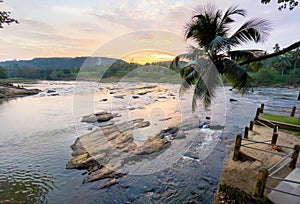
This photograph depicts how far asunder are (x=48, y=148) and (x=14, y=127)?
Result: 20.7ft

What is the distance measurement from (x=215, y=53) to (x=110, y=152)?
22.6 feet

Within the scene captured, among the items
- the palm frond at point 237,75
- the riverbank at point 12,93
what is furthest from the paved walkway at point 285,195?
the riverbank at point 12,93

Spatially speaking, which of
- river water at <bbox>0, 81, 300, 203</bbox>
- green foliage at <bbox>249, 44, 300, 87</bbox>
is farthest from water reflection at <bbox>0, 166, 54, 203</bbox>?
green foliage at <bbox>249, 44, 300, 87</bbox>

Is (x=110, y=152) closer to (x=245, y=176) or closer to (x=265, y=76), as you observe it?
(x=245, y=176)

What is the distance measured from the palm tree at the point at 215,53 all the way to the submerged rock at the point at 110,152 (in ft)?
13.3

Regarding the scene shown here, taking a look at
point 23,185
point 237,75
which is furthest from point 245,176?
point 23,185

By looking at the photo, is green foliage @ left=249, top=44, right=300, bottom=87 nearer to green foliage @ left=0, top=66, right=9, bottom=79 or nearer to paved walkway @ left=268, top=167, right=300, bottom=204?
paved walkway @ left=268, top=167, right=300, bottom=204

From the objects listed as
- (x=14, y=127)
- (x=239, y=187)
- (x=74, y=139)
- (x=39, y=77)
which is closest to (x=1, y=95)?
(x=14, y=127)

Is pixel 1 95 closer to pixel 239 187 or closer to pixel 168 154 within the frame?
pixel 168 154

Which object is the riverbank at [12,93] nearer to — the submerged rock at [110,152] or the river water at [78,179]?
the river water at [78,179]

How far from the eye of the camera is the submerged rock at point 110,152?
796cm

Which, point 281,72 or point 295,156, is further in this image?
point 281,72

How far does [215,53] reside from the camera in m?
6.42

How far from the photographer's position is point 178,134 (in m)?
12.6
